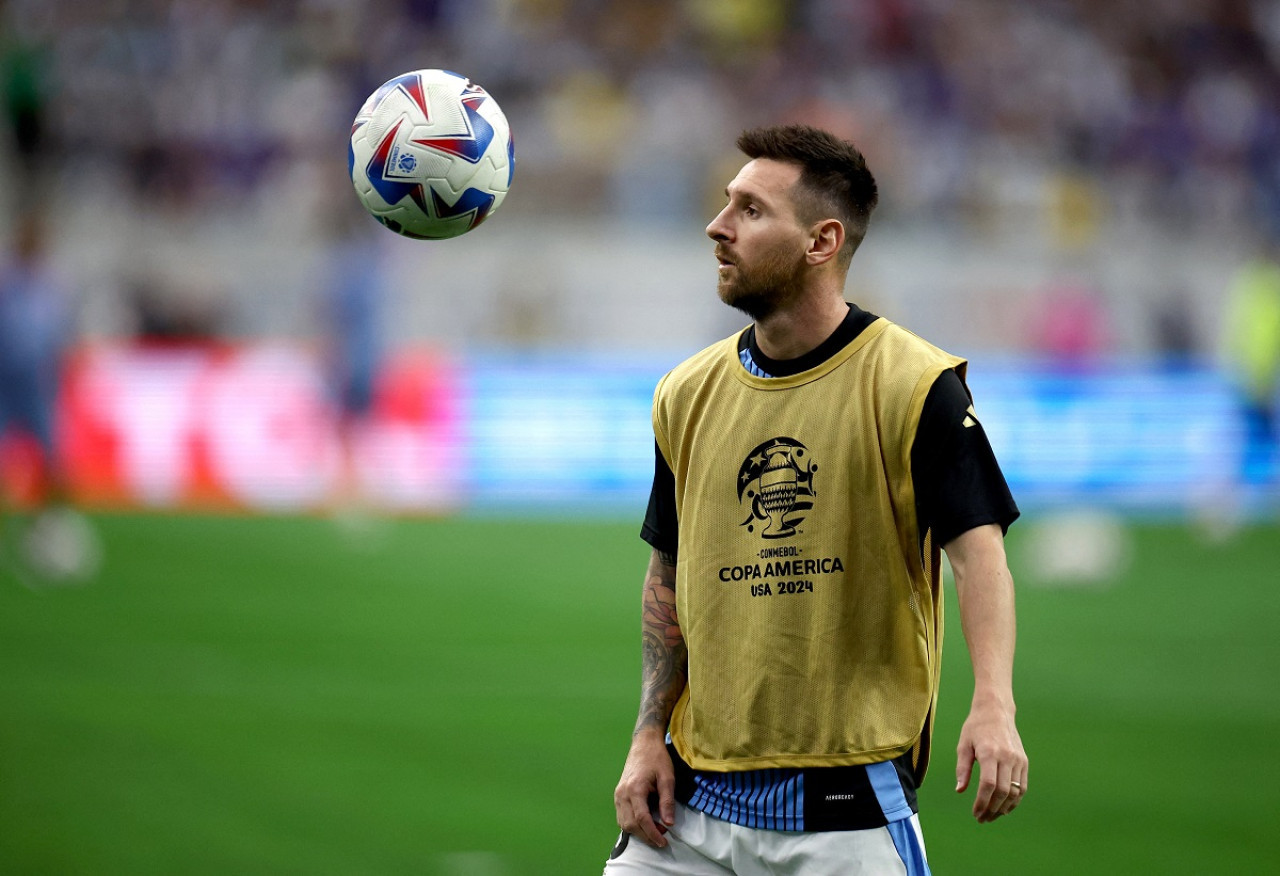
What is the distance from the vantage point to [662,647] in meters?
3.92

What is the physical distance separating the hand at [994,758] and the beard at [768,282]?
1031mm

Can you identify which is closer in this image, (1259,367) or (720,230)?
(720,230)

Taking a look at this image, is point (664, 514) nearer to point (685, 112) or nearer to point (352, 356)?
point (352, 356)

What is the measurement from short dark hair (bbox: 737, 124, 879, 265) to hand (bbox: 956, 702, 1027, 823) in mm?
1115

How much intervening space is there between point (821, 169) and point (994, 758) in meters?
1.39

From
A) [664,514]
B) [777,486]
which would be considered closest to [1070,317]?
[664,514]

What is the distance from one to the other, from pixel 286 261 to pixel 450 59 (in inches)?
174

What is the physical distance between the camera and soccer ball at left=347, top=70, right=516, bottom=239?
171 inches

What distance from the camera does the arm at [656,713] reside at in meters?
3.70

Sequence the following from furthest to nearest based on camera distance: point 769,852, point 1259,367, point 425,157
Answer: point 1259,367
point 425,157
point 769,852

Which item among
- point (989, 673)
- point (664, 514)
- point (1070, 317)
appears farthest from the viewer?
point (1070, 317)

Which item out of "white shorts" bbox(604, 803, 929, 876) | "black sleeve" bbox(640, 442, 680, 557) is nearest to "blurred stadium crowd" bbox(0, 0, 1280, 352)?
"black sleeve" bbox(640, 442, 680, 557)

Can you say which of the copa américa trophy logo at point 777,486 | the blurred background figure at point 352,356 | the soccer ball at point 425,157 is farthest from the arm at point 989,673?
the blurred background figure at point 352,356

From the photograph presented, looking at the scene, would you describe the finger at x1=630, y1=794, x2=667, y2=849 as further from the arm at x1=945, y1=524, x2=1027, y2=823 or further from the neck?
the neck
